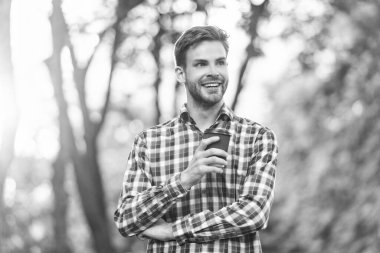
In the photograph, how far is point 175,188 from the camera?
9.64ft

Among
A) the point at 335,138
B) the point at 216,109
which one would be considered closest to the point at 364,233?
the point at 335,138

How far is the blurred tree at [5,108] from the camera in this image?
688 centimetres

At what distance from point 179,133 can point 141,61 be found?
8767 millimetres

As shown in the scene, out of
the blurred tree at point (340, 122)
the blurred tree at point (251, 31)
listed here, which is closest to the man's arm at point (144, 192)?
the blurred tree at point (251, 31)

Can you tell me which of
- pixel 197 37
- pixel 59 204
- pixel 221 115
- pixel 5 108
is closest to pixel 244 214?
pixel 221 115

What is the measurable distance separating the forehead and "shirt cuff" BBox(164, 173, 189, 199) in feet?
1.98

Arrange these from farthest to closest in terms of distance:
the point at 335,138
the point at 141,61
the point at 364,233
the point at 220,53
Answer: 1. the point at 335,138
2. the point at 141,61
3. the point at 364,233
4. the point at 220,53

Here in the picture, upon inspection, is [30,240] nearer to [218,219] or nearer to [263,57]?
[263,57]

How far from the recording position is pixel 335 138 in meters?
13.1

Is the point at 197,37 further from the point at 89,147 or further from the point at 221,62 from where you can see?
the point at 89,147

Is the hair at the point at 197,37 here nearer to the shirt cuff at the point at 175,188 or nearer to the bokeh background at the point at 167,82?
the shirt cuff at the point at 175,188

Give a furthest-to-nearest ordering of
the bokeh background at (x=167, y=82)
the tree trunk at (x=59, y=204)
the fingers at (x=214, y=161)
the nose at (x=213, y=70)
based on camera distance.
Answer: the tree trunk at (x=59, y=204)
the bokeh background at (x=167, y=82)
the nose at (x=213, y=70)
the fingers at (x=214, y=161)

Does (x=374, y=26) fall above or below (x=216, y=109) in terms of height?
above

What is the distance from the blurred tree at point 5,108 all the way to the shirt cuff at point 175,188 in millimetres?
4419
